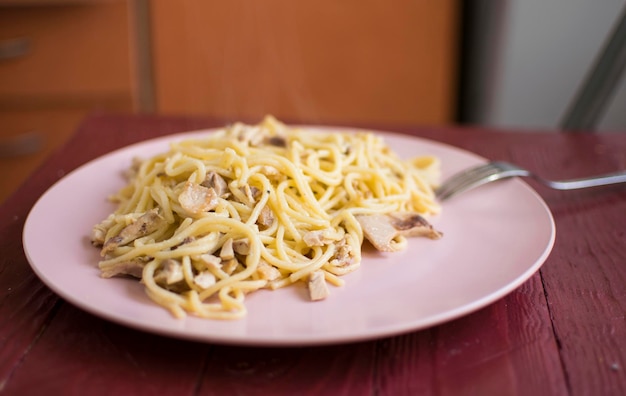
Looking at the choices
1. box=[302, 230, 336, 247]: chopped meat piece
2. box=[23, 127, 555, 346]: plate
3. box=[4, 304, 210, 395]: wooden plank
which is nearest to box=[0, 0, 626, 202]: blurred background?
box=[23, 127, 555, 346]: plate

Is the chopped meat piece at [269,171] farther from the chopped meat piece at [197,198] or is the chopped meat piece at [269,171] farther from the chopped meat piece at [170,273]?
the chopped meat piece at [170,273]

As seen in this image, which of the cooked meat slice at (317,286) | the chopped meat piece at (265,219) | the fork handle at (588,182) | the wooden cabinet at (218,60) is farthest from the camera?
the wooden cabinet at (218,60)

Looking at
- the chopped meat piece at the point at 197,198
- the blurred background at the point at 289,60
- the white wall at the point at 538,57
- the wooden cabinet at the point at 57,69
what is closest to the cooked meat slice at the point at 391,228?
the chopped meat piece at the point at 197,198

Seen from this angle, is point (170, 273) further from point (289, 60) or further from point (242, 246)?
point (289, 60)

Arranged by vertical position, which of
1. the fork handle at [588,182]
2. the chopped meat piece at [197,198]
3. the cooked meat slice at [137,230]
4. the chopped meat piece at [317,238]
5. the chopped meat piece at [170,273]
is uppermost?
the chopped meat piece at [197,198]

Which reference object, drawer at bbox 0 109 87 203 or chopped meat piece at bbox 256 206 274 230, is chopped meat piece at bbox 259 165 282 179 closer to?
chopped meat piece at bbox 256 206 274 230

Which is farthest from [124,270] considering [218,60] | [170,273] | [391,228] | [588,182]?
[218,60]
